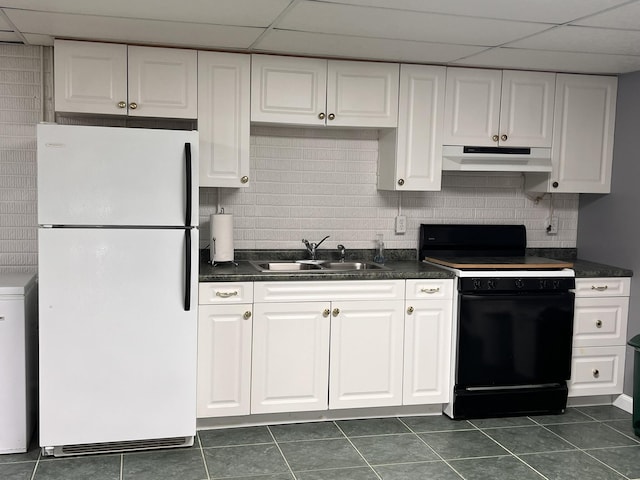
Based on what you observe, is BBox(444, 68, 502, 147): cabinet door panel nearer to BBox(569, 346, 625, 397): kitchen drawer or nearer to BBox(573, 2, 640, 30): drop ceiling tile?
BBox(573, 2, 640, 30): drop ceiling tile

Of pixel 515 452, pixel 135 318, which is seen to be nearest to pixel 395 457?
pixel 515 452

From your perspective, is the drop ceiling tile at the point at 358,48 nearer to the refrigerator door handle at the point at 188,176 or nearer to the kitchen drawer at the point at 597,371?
the refrigerator door handle at the point at 188,176

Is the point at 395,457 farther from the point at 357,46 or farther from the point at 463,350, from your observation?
the point at 357,46

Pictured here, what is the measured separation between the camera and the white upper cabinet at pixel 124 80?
3746 mm

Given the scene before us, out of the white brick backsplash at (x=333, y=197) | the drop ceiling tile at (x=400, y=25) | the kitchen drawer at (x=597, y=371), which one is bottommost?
the kitchen drawer at (x=597, y=371)

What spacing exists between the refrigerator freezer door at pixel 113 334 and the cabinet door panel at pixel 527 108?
2114mm

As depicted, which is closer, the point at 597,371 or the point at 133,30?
the point at 133,30

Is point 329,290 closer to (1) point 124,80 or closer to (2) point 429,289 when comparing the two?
(2) point 429,289

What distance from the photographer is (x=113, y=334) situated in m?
3.49

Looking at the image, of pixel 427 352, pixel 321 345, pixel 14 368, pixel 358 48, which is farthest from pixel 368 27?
pixel 14 368

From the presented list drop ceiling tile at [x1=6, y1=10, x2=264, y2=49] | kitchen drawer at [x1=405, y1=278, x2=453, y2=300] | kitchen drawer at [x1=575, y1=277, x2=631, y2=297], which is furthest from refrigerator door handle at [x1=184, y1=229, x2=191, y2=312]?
kitchen drawer at [x1=575, y1=277, x2=631, y2=297]

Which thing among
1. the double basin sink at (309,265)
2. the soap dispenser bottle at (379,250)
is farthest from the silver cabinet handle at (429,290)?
the soap dispenser bottle at (379,250)

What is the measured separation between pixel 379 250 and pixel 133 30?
6.52 ft

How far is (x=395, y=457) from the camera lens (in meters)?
3.61
